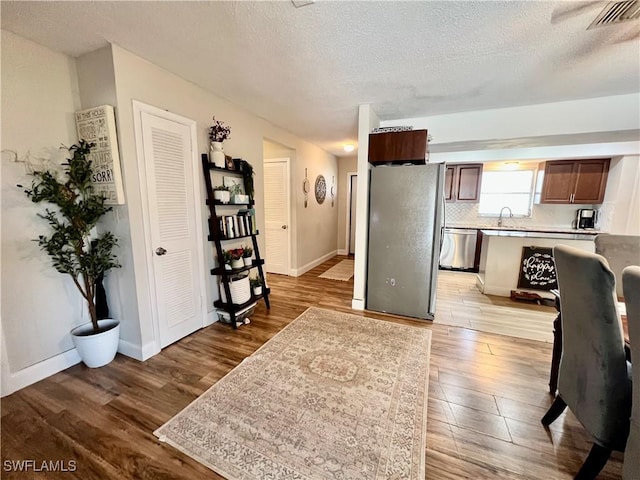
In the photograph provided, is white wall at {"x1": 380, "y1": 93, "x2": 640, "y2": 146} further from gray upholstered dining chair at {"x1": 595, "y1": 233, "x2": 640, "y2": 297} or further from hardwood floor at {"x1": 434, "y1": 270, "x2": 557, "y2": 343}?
hardwood floor at {"x1": 434, "y1": 270, "x2": 557, "y2": 343}

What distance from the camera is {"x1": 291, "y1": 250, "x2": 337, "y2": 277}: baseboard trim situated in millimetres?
4770

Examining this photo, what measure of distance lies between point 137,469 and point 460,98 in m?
3.91

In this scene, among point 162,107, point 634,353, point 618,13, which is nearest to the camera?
point 634,353

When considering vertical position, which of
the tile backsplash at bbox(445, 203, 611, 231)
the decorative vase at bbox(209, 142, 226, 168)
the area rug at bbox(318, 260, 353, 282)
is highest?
the decorative vase at bbox(209, 142, 226, 168)

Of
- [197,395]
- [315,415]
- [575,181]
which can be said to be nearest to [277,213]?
[197,395]

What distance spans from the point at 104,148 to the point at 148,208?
52cm

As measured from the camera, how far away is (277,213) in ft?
15.5

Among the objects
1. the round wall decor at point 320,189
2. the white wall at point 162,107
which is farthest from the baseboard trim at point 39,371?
the round wall decor at point 320,189

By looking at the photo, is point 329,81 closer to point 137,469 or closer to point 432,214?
point 432,214

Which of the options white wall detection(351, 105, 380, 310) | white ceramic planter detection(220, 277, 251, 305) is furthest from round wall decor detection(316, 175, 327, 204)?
white ceramic planter detection(220, 277, 251, 305)

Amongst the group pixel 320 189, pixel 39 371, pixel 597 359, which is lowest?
pixel 39 371

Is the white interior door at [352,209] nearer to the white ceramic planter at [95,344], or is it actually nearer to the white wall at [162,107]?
the white wall at [162,107]

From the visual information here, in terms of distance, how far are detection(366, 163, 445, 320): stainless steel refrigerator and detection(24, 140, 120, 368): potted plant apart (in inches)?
104

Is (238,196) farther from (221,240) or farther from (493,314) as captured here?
(493,314)
